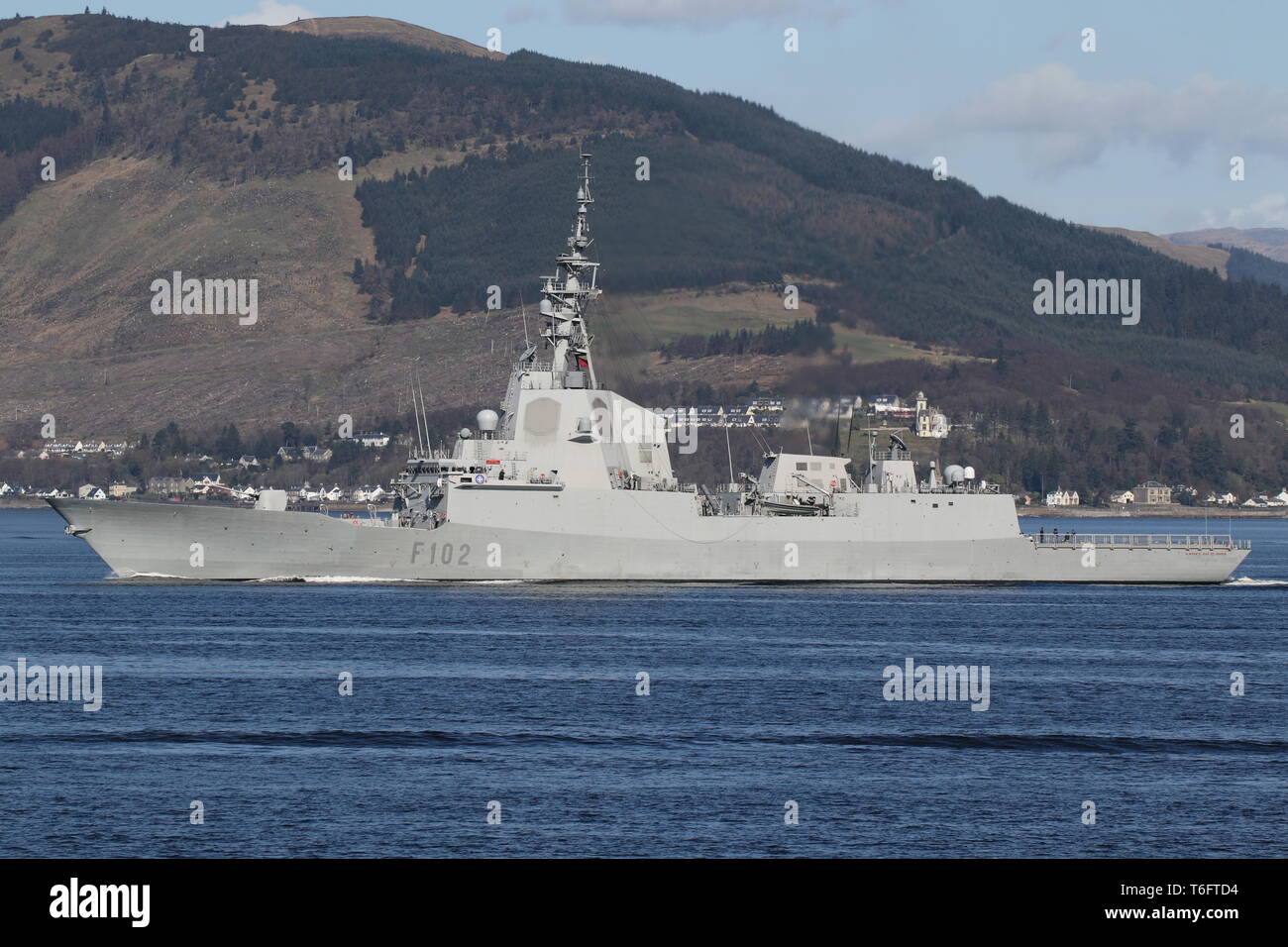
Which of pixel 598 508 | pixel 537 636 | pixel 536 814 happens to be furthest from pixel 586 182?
pixel 536 814

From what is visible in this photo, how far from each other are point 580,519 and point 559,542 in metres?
0.80

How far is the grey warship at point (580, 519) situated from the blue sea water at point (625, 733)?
2.88m

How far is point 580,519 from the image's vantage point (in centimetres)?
4150

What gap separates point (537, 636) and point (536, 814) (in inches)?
615

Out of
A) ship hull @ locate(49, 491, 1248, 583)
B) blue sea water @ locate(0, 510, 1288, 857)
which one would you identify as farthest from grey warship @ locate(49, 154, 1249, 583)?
blue sea water @ locate(0, 510, 1288, 857)

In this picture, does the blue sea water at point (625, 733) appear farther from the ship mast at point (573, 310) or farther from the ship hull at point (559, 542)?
the ship mast at point (573, 310)

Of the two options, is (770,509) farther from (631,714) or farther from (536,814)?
(536,814)

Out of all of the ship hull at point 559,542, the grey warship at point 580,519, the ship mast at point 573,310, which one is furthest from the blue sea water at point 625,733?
the ship mast at point 573,310

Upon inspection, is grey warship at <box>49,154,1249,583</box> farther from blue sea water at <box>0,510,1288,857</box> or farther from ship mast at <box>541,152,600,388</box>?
blue sea water at <box>0,510,1288,857</box>

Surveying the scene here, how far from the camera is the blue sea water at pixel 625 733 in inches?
630

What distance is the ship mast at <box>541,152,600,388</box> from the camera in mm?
43812

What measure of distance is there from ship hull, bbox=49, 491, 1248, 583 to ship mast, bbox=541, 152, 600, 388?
414 centimetres

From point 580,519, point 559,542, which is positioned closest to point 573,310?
point 580,519

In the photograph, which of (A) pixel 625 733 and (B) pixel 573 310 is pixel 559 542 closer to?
(B) pixel 573 310
